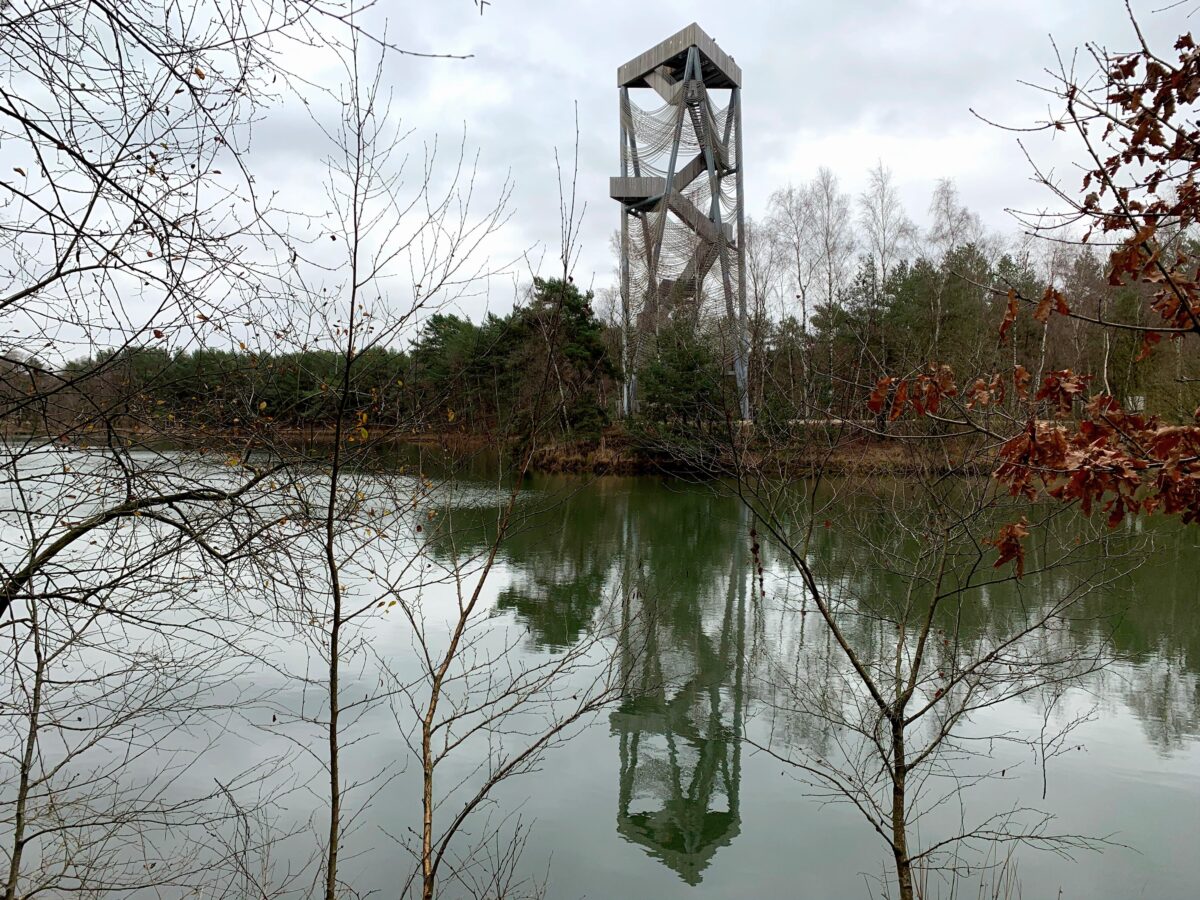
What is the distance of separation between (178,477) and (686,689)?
17.0 feet

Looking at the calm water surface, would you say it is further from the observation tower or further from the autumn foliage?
the observation tower

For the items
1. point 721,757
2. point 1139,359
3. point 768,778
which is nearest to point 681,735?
point 721,757

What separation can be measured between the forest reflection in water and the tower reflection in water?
1 cm

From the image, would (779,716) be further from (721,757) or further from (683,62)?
(683,62)

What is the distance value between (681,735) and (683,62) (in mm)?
23087

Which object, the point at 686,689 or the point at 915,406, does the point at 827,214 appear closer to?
the point at 686,689

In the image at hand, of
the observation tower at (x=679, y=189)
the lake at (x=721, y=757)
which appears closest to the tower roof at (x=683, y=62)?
the observation tower at (x=679, y=189)

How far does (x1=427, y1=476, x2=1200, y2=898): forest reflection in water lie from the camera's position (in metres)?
4.88

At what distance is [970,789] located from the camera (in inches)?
225

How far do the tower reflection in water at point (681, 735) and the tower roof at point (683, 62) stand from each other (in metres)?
19.5

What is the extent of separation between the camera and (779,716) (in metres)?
6.77

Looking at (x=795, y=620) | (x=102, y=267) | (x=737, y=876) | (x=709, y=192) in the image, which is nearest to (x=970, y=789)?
(x=737, y=876)

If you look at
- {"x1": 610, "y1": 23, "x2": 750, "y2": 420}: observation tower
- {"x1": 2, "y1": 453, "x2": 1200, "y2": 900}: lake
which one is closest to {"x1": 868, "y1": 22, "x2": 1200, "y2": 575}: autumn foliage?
{"x1": 2, "y1": 453, "x2": 1200, "y2": 900}: lake

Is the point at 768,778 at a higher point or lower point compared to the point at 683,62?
lower
